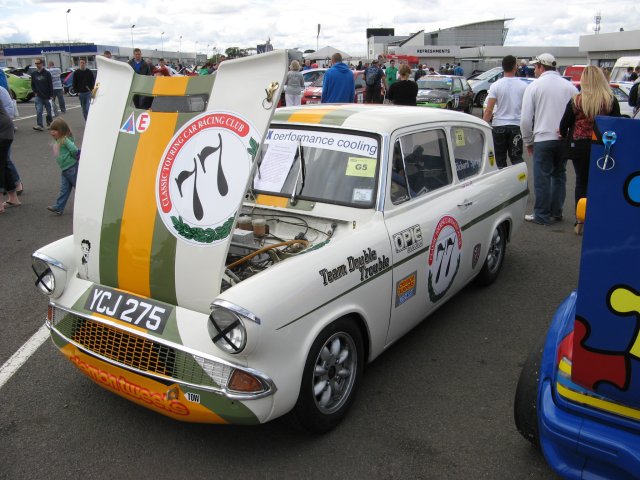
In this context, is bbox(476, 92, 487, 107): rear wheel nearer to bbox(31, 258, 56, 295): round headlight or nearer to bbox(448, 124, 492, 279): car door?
bbox(448, 124, 492, 279): car door

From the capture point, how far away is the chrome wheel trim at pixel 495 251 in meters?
4.80

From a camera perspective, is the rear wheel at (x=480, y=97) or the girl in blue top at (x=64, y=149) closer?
the girl in blue top at (x=64, y=149)

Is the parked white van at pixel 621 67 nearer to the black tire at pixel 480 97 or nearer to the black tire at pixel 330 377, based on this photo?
the black tire at pixel 480 97

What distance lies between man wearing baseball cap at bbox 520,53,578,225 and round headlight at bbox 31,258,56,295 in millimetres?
5528

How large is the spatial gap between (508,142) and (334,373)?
5.66 meters

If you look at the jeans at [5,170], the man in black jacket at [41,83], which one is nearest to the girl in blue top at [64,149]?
the jeans at [5,170]

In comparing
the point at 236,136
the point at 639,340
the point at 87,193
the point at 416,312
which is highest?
the point at 236,136

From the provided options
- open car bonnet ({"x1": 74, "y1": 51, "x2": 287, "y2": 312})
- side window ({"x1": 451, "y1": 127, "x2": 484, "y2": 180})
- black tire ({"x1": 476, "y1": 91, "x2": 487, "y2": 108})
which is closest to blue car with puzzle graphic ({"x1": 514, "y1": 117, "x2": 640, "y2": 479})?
open car bonnet ({"x1": 74, "y1": 51, "x2": 287, "y2": 312})

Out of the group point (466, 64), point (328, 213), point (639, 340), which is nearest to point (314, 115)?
point (328, 213)

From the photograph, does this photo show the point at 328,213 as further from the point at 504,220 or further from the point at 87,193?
the point at 504,220

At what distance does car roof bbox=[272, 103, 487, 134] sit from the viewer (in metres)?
3.65

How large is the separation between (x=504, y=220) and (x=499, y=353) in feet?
4.60

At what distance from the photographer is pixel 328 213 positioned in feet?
11.3

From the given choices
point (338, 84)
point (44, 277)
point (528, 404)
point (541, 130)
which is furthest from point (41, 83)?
point (528, 404)
